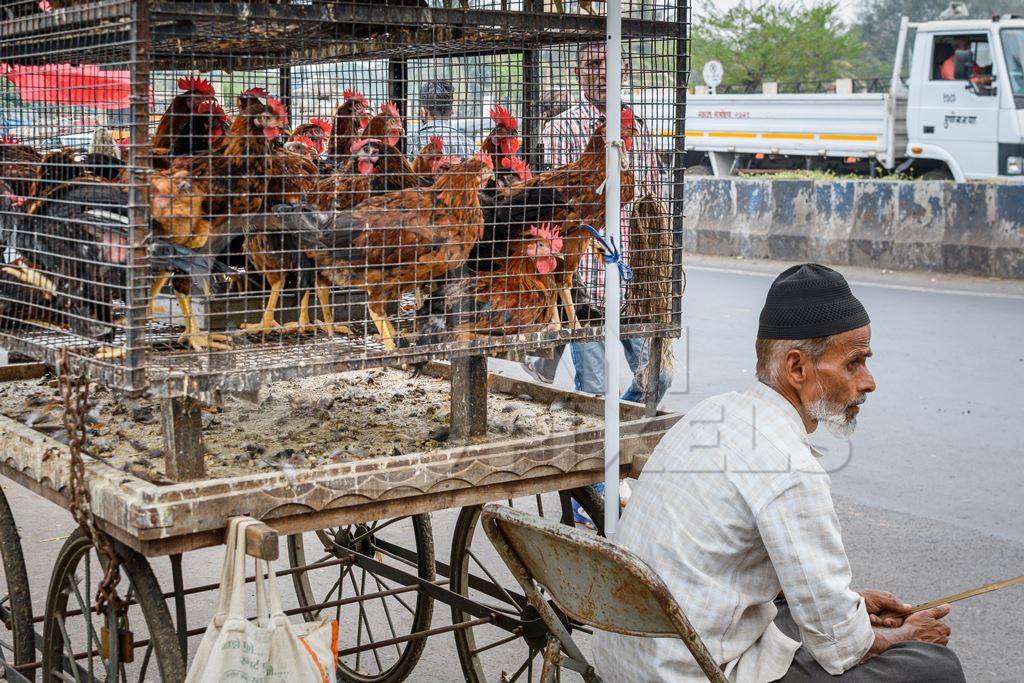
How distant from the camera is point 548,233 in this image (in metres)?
3.22

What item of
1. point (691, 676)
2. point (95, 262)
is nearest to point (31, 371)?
point (95, 262)

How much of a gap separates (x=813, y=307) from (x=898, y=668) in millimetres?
742

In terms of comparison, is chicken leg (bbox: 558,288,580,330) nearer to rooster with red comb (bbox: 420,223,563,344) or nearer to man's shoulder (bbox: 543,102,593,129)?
rooster with red comb (bbox: 420,223,563,344)

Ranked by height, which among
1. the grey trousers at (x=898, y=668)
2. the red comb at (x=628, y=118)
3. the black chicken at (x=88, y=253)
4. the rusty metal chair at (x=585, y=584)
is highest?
the red comb at (x=628, y=118)

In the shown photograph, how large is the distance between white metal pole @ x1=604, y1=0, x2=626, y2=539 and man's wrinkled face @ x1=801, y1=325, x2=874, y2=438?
1.86 ft

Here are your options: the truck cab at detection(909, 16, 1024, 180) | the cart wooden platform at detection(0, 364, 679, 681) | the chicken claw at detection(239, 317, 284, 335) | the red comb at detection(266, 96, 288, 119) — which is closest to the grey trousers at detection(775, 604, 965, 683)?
the cart wooden platform at detection(0, 364, 679, 681)

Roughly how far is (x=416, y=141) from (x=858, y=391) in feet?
5.56

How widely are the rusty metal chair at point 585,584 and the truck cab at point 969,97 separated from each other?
14.6 m

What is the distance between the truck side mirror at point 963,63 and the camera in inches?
629

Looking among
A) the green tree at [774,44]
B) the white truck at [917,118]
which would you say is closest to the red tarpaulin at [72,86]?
the white truck at [917,118]

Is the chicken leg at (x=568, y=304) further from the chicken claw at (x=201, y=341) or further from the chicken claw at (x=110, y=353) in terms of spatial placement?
the chicken claw at (x=110, y=353)

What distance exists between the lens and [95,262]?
8.49 feet

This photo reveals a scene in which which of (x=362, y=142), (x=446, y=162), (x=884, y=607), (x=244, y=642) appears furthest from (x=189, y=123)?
(x=884, y=607)

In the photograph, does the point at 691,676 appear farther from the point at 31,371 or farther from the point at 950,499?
the point at 950,499
